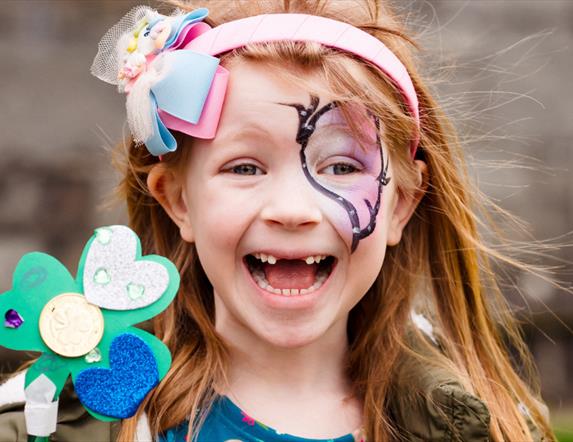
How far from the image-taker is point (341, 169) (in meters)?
2.02

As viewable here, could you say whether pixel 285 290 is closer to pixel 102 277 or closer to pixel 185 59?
pixel 102 277

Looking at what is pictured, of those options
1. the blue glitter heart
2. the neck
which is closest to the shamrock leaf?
the blue glitter heart

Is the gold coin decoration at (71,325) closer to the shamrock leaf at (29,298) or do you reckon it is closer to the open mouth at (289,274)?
the shamrock leaf at (29,298)

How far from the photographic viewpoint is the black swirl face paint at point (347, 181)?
1947 mm

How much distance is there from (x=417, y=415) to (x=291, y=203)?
59cm

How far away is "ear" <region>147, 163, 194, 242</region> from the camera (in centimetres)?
215

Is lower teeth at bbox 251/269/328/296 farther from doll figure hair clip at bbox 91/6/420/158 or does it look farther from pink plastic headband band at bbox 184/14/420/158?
pink plastic headband band at bbox 184/14/420/158

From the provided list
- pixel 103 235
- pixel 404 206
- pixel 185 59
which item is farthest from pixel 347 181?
pixel 103 235

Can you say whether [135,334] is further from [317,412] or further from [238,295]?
[317,412]

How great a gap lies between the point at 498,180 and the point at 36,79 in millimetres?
2474

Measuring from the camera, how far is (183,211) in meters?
2.17

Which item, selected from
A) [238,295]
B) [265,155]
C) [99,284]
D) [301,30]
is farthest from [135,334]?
[301,30]

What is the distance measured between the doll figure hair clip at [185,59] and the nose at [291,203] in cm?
18

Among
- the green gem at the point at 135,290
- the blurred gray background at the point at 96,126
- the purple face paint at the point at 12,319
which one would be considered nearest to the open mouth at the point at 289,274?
the green gem at the point at 135,290
